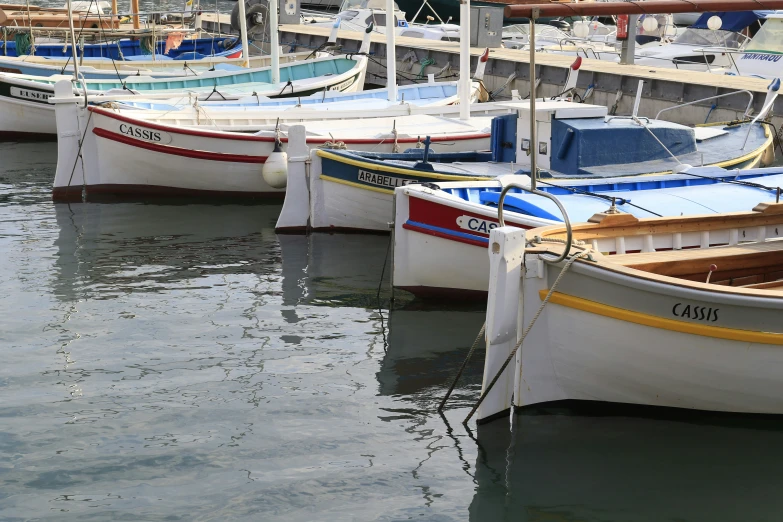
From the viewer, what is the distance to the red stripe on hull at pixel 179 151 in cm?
1700

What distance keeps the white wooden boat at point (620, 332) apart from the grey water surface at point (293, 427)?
1.18 ft

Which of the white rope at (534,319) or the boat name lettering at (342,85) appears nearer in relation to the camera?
the white rope at (534,319)

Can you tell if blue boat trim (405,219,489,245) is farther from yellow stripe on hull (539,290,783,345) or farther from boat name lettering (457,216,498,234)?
yellow stripe on hull (539,290,783,345)

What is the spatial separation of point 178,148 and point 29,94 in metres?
7.55

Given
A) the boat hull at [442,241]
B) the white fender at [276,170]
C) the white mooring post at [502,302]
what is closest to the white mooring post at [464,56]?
the white fender at [276,170]

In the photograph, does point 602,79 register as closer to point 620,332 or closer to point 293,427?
point 620,332

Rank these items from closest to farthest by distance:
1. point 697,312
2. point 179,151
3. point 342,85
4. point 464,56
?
point 697,312
point 464,56
point 179,151
point 342,85

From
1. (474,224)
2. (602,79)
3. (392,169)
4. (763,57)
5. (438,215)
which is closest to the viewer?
(474,224)

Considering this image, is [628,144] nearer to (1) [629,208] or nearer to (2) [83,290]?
(1) [629,208]

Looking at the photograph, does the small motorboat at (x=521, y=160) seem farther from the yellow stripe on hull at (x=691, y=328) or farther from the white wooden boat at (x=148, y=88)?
the white wooden boat at (x=148, y=88)

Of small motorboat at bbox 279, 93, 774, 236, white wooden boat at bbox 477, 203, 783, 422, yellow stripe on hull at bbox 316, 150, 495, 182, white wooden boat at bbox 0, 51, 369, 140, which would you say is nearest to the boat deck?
white wooden boat at bbox 0, 51, 369, 140

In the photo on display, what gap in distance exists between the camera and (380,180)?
13.5 meters

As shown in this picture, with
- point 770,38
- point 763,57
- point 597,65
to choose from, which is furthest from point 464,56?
point 770,38

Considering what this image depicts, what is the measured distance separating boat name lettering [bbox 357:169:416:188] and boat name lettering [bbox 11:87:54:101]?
11.8 metres
